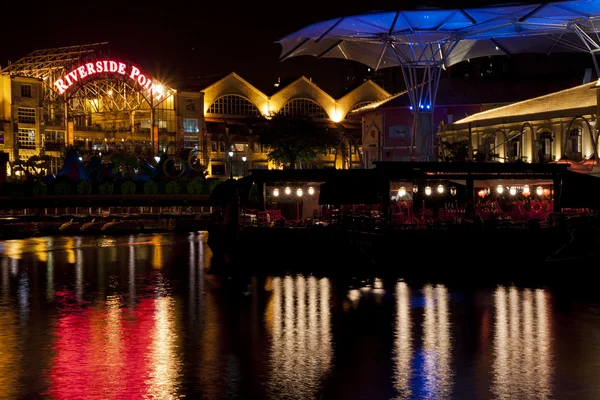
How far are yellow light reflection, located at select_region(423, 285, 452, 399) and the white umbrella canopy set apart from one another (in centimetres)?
2279

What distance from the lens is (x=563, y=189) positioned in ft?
128

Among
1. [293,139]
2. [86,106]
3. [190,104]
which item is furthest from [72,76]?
[293,139]

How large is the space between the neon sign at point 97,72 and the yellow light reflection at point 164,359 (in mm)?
65535

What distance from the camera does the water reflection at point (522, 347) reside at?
16.0 m

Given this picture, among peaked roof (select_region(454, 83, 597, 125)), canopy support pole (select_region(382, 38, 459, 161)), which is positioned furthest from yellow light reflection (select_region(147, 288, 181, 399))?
peaked roof (select_region(454, 83, 597, 125))

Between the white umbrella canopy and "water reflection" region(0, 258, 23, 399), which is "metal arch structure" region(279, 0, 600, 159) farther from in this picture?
"water reflection" region(0, 258, 23, 399)

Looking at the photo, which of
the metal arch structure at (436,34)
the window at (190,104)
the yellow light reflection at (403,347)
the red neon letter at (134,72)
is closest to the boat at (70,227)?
the metal arch structure at (436,34)

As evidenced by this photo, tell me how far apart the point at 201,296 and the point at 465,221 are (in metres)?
13.2

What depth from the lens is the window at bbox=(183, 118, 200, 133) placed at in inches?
3888

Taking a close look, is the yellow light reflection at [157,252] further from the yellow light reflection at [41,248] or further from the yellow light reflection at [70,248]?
the yellow light reflection at [41,248]

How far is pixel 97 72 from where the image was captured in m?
87.5

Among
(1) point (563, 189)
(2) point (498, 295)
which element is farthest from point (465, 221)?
(2) point (498, 295)

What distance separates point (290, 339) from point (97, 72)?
71242 mm

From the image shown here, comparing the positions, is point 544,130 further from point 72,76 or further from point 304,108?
point 304,108
